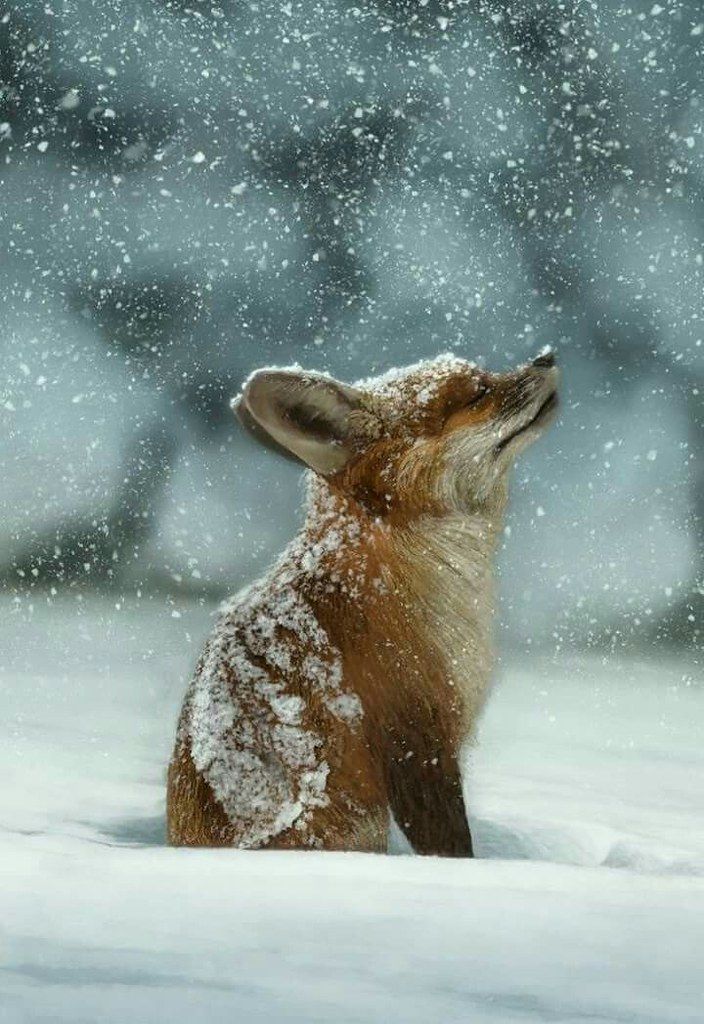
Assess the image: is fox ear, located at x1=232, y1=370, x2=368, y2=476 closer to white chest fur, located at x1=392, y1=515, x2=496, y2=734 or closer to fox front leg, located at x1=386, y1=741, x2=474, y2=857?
white chest fur, located at x1=392, y1=515, x2=496, y2=734

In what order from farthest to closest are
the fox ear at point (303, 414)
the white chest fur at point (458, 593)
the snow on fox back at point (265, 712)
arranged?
the white chest fur at point (458, 593), the fox ear at point (303, 414), the snow on fox back at point (265, 712)

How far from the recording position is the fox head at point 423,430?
594 centimetres

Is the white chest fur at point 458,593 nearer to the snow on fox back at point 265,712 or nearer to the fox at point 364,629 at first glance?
the fox at point 364,629

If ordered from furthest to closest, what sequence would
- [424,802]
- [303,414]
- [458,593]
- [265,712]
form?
[458,593], [303,414], [424,802], [265,712]

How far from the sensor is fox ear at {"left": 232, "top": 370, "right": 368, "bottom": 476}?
5574 millimetres

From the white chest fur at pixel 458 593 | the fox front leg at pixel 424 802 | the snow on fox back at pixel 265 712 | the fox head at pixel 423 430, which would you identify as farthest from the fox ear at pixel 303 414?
the fox front leg at pixel 424 802

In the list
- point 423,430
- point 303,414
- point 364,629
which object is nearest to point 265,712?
point 364,629

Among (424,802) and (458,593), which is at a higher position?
(458,593)

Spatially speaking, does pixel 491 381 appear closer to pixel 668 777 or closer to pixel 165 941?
pixel 165 941

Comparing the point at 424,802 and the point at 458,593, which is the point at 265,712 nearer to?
the point at 424,802

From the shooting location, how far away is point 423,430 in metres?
6.21

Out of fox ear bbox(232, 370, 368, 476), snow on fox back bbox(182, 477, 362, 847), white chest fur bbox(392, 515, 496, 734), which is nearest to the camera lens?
snow on fox back bbox(182, 477, 362, 847)

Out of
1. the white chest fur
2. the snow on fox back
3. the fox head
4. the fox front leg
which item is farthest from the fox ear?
the fox front leg

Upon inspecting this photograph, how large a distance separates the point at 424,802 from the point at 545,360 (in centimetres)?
230
